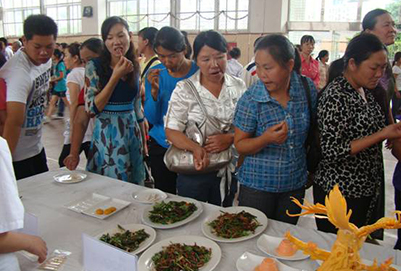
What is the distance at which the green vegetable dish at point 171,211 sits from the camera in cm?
121

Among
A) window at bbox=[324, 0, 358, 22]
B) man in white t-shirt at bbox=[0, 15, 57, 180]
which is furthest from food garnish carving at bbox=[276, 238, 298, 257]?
window at bbox=[324, 0, 358, 22]

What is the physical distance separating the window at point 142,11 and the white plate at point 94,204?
954 centimetres

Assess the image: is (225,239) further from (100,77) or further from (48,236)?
(100,77)

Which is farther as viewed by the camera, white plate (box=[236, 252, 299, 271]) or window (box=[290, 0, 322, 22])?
window (box=[290, 0, 322, 22])

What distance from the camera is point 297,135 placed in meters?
1.35

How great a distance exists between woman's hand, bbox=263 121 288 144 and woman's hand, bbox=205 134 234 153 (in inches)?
10.9

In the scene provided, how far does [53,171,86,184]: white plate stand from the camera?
161 cm

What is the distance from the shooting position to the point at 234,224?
3.80ft

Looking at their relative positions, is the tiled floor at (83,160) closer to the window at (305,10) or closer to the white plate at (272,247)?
the white plate at (272,247)

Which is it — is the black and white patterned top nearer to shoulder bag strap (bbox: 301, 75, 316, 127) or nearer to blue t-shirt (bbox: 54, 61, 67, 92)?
shoulder bag strap (bbox: 301, 75, 316, 127)

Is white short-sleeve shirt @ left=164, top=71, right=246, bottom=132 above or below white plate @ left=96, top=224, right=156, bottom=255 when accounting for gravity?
above

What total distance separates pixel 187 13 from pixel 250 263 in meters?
9.85

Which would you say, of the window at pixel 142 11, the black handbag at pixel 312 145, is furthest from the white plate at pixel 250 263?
the window at pixel 142 11

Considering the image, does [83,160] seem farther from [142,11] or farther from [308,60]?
[142,11]
